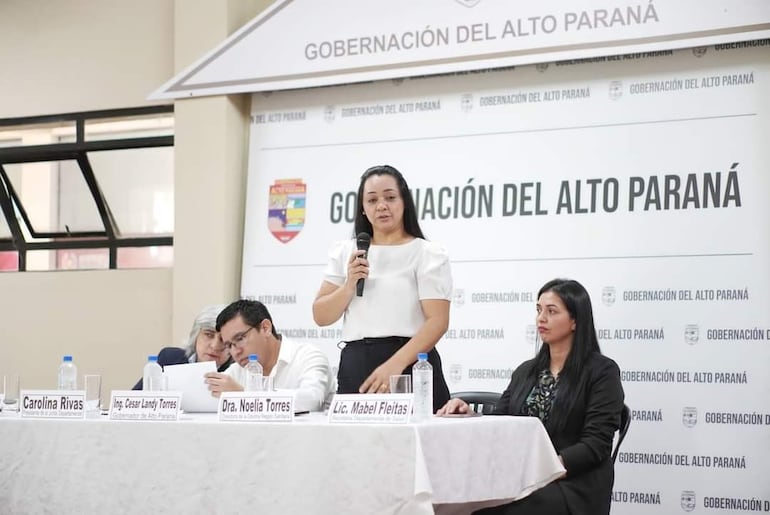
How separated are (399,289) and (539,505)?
2.54 ft

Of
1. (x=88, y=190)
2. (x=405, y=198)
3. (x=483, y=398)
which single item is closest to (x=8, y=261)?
(x=88, y=190)

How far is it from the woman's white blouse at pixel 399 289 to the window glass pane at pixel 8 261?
387 cm

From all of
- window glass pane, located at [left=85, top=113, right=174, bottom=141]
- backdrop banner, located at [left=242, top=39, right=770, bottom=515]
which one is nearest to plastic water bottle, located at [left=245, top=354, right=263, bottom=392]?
backdrop banner, located at [left=242, top=39, right=770, bottom=515]

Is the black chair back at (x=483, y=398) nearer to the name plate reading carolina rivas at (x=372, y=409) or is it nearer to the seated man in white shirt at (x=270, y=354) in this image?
the seated man in white shirt at (x=270, y=354)

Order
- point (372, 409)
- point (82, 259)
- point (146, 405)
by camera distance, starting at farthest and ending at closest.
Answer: point (82, 259)
point (146, 405)
point (372, 409)

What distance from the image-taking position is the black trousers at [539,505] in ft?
9.80

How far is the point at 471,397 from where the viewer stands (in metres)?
4.02

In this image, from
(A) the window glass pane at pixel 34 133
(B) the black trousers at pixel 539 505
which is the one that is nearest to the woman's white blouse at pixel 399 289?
(B) the black trousers at pixel 539 505

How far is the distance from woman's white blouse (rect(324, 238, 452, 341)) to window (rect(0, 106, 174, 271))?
3.01m

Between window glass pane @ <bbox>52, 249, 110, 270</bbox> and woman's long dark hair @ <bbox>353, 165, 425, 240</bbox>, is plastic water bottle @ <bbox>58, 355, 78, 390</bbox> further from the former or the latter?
window glass pane @ <bbox>52, 249, 110, 270</bbox>

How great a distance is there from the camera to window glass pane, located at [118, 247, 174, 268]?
5.98 meters

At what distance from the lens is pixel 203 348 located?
3926 millimetres

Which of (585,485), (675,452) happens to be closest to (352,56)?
(675,452)

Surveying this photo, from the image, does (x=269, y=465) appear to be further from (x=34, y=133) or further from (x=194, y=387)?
(x=34, y=133)
